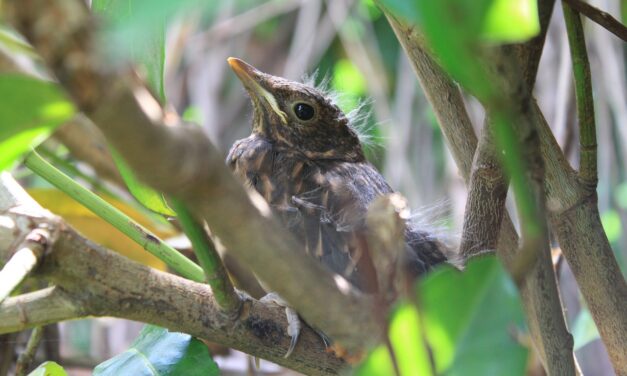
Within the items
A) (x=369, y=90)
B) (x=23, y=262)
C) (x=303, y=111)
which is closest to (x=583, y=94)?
(x=23, y=262)

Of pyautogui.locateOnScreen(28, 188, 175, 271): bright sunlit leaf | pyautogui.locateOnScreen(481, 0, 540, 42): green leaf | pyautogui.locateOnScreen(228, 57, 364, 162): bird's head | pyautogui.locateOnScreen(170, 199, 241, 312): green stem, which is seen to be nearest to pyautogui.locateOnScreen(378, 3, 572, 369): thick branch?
pyautogui.locateOnScreen(170, 199, 241, 312): green stem

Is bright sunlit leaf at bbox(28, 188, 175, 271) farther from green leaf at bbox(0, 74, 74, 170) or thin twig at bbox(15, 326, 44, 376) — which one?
green leaf at bbox(0, 74, 74, 170)

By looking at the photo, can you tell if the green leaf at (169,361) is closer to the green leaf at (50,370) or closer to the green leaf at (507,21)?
the green leaf at (50,370)

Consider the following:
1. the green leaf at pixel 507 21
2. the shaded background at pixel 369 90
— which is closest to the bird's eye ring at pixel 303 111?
the shaded background at pixel 369 90

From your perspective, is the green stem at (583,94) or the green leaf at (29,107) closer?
the green leaf at (29,107)

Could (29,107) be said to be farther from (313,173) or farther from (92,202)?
(313,173)

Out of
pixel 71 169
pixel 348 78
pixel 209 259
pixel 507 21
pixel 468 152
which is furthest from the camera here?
pixel 348 78
